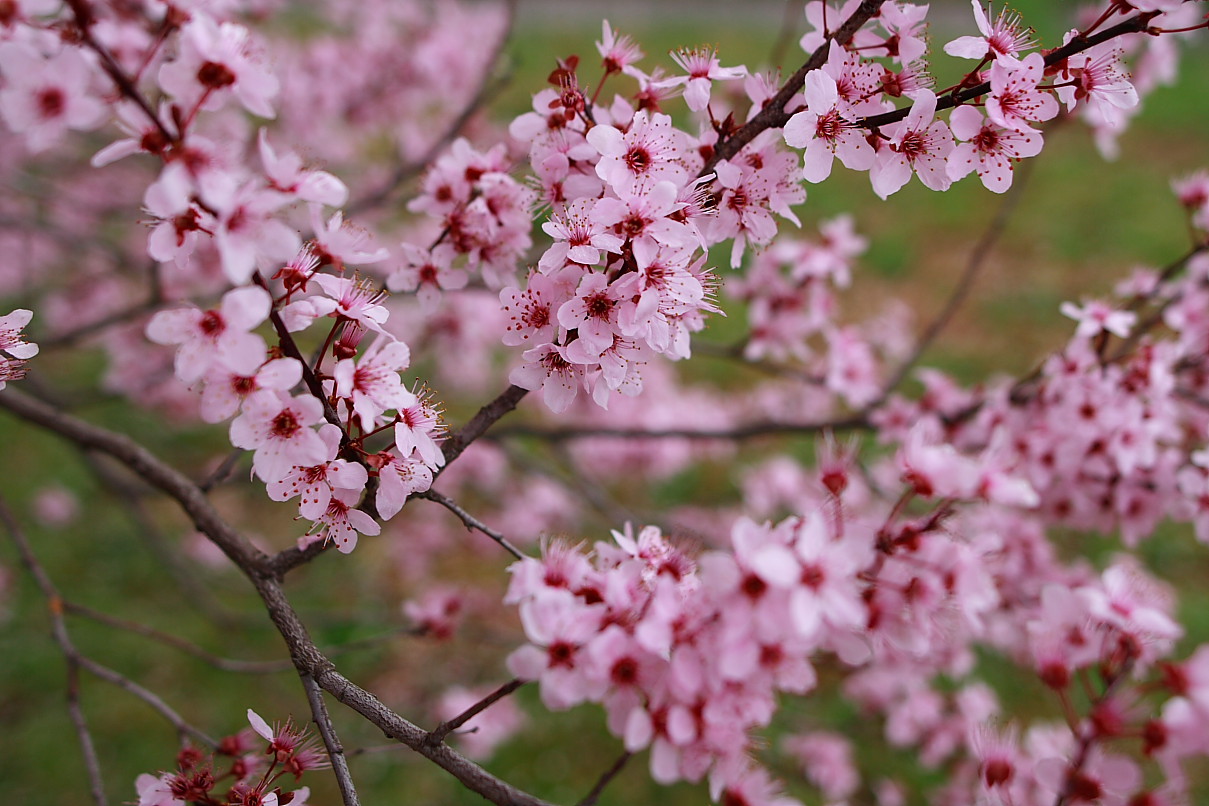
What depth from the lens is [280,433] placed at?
3.44 ft

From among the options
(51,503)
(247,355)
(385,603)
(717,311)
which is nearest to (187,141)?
(247,355)

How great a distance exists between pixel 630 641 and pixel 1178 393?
166 cm

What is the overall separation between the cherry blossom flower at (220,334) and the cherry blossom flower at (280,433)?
0.06m

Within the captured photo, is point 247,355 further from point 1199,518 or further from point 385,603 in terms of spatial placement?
point 385,603

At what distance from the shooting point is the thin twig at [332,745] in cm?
104

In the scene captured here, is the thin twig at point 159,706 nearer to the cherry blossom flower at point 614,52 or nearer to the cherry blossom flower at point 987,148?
the cherry blossom flower at point 614,52

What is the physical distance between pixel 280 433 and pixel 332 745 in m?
0.42

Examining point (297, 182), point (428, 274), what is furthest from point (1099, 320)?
point (297, 182)

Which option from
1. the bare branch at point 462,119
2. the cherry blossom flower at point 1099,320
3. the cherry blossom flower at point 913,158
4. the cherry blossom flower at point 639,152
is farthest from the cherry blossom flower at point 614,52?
the cherry blossom flower at point 1099,320

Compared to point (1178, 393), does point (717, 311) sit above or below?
below

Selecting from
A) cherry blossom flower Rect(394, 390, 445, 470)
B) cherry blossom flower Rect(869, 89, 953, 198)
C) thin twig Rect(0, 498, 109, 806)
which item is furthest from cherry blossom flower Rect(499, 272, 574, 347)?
thin twig Rect(0, 498, 109, 806)

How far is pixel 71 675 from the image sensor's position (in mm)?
1501

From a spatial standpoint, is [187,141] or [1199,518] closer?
[187,141]

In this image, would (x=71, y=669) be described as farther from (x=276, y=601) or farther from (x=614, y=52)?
(x=614, y=52)
